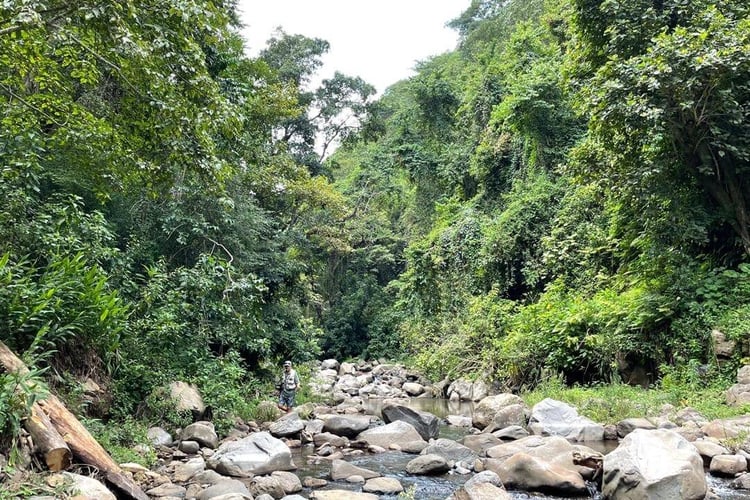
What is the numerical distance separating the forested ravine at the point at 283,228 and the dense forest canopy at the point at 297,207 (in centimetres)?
5

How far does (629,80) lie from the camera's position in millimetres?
8594

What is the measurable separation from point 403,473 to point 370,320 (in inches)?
837

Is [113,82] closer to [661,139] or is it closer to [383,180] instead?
[661,139]

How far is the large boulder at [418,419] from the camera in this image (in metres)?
8.79

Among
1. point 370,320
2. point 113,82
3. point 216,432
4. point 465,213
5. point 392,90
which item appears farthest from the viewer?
point 392,90

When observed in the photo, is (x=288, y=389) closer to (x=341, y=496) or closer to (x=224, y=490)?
(x=224, y=490)

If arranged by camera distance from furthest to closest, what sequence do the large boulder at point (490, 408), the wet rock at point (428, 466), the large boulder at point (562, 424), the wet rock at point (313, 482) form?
1. the large boulder at point (490, 408)
2. the large boulder at point (562, 424)
3. the wet rock at point (428, 466)
4. the wet rock at point (313, 482)

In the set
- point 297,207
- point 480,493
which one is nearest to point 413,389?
point 297,207

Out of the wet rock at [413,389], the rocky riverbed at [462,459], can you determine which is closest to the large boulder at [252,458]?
the rocky riverbed at [462,459]

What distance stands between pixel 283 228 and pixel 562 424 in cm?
1072

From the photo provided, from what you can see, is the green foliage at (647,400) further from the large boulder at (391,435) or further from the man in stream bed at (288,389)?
the man in stream bed at (288,389)

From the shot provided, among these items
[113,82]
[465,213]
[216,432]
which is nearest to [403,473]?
[216,432]

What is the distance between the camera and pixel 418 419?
8977 millimetres

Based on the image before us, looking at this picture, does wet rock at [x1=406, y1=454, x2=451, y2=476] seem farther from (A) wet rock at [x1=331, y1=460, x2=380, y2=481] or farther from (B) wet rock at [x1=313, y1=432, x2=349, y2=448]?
(B) wet rock at [x1=313, y1=432, x2=349, y2=448]
